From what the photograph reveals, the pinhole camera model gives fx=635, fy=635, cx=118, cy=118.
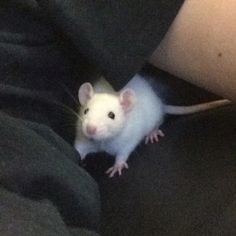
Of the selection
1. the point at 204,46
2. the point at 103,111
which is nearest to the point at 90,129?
the point at 103,111

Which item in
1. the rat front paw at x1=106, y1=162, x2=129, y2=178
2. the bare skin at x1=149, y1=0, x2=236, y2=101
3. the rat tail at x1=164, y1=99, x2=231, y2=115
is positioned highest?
the bare skin at x1=149, y1=0, x2=236, y2=101

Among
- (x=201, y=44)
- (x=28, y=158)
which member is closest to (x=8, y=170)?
(x=28, y=158)

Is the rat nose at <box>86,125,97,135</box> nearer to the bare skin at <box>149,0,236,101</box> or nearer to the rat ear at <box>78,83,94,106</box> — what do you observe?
the rat ear at <box>78,83,94,106</box>

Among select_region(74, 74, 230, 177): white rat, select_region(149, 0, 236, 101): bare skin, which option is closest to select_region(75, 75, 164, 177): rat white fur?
select_region(74, 74, 230, 177): white rat

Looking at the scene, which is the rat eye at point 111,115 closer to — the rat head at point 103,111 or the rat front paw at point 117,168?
the rat head at point 103,111

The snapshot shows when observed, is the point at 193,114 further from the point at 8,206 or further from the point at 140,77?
the point at 8,206
